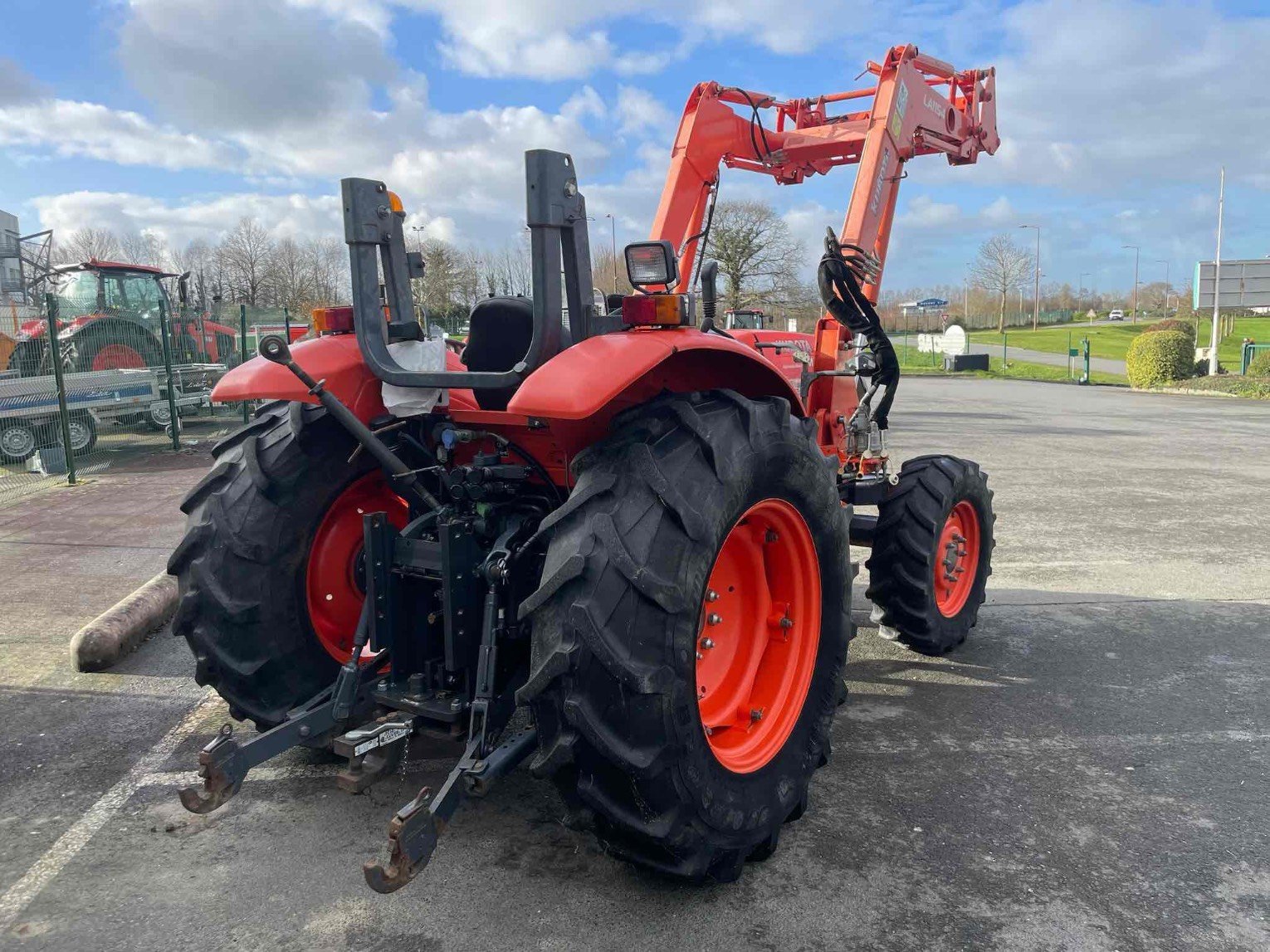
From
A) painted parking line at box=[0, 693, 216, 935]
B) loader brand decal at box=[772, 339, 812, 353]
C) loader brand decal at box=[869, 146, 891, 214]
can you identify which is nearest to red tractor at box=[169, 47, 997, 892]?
painted parking line at box=[0, 693, 216, 935]

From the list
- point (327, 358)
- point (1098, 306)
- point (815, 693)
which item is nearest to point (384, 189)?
point (327, 358)

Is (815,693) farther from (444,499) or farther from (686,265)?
(686,265)

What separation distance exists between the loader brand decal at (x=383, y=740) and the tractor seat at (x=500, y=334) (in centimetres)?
115

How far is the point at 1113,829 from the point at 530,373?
8.09 feet

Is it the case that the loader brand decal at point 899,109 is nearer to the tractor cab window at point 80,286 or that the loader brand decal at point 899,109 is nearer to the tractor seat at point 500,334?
the tractor seat at point 500,334

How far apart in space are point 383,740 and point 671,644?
3.10 ft

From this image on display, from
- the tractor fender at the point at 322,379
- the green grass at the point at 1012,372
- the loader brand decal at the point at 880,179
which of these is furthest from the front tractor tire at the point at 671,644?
the green grass at the point at 1012,372

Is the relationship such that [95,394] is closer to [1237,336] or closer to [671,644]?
[671,644]

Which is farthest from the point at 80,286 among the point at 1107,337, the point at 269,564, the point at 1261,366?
the point at 1107,337

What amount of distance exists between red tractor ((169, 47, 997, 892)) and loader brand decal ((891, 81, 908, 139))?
2779 millimetres

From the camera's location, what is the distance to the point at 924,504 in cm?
460

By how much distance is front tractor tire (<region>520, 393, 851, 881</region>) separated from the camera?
241cm

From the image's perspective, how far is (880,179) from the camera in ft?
17.3

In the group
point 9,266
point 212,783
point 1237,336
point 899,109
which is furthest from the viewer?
point 1237,336
